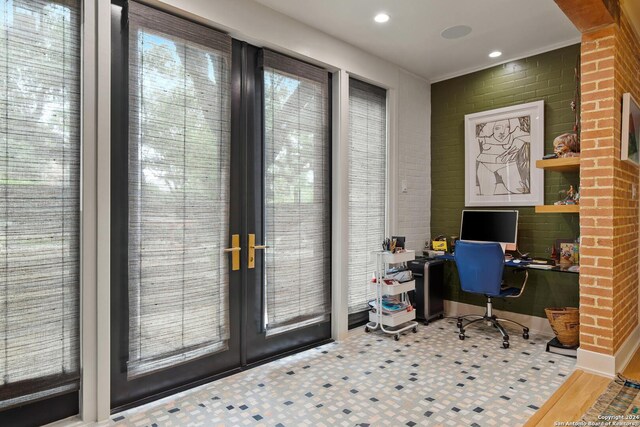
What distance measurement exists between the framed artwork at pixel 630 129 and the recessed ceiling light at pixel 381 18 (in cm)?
194

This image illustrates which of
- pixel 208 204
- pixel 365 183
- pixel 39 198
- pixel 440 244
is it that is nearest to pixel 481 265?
pixel 440 244

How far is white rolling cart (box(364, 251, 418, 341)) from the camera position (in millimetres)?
3668

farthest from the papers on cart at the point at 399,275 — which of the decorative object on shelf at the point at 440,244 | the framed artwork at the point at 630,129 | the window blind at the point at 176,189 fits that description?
the framed artwork at the point at 630,129

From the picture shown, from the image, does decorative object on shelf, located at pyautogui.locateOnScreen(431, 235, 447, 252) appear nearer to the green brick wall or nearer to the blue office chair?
the green brick wall

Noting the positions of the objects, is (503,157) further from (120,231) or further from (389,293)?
(120,231)

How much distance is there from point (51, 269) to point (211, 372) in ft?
4.27

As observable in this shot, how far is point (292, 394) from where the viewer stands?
2580 millimetres

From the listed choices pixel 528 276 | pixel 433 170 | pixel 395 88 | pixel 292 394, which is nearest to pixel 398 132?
pixel 395 88

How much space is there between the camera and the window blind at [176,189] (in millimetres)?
2473

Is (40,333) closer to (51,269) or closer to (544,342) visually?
(51,269)

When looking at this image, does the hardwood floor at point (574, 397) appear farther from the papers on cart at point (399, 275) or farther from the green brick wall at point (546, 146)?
the papers on cart at point (399, 275)

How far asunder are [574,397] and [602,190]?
1.48 meters

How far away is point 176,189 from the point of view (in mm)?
2631

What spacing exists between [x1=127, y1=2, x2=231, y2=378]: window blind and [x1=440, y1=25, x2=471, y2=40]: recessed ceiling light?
6.47 ft
